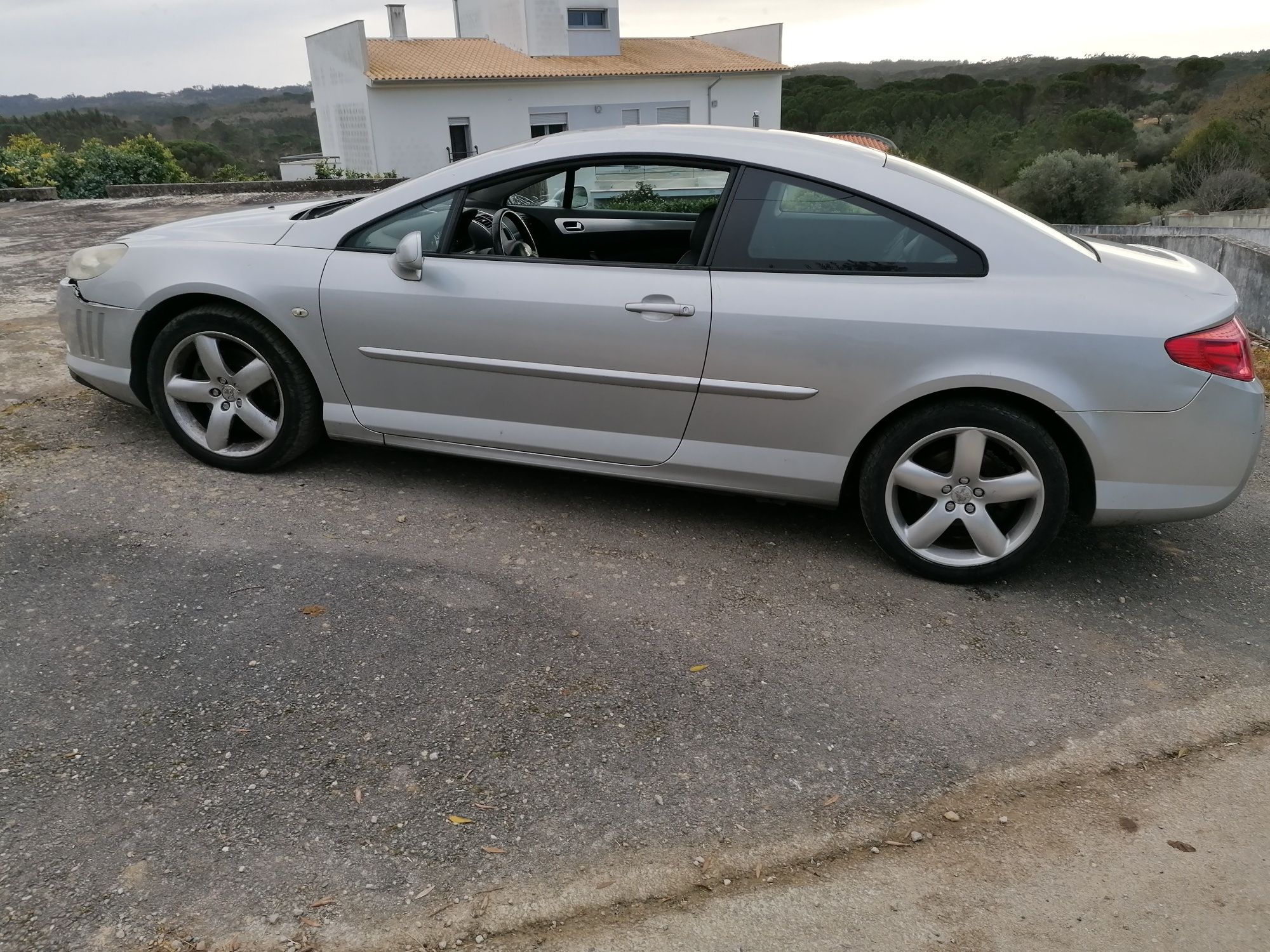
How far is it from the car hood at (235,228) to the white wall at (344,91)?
36446 mm

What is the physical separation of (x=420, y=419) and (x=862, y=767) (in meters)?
2.28

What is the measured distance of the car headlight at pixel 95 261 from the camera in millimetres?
4199

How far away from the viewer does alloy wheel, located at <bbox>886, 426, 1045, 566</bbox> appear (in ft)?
11.1

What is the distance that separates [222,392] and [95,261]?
2.79ft

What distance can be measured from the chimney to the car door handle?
44.8 meters

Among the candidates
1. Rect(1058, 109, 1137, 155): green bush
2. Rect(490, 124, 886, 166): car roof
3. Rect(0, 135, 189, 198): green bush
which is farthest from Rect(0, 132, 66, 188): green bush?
Rect(1058, 109, 1137, 155): green bush

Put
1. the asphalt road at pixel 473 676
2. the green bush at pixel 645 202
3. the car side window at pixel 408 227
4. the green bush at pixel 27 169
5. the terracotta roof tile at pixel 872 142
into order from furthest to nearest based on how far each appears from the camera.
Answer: the green bush at pixel 27 169
the green bush at pixel 645 202
the terracotta roof tile at pixel 872 142
the car side window at pixel 408 227
the asphalt road at pixel 473 676

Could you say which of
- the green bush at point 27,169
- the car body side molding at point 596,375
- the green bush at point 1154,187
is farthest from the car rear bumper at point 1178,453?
the green bush at point 1154,187

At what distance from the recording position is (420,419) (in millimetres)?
3953

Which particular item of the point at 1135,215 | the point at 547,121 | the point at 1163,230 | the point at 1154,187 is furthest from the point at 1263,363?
the point at 547,121

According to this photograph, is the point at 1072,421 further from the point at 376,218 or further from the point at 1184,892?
the point at 376,218

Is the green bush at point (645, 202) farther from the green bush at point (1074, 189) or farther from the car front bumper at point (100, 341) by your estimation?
the green bush at point (1074, 189)

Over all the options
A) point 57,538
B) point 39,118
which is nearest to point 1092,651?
point 57,538

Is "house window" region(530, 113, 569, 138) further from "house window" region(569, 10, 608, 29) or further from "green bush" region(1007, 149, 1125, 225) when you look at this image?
"green bush" region(1007, 149, 1125, 225)
